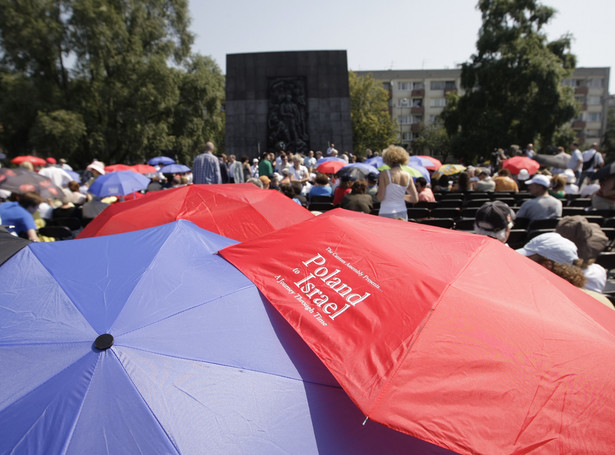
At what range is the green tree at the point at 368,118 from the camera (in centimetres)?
4894

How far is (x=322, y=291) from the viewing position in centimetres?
182

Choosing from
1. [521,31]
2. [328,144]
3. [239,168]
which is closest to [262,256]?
[239,168]

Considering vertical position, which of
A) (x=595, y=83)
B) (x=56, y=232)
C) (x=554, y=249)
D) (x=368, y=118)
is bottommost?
(x=56, y=232)

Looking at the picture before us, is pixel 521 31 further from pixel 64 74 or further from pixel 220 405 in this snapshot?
pixel 220 405

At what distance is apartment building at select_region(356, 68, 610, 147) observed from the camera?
232ft

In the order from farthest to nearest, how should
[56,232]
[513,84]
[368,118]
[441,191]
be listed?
[368,118], [513,84], [441,191], [56,232]

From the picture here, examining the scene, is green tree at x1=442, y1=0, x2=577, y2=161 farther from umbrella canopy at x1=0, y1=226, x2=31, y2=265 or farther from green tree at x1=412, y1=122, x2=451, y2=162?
umbrella canopy at x1=0, y1=226, x2=31, y2=265

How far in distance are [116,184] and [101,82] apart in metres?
22.4

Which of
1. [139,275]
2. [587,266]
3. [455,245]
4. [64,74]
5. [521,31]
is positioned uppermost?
[521,31]

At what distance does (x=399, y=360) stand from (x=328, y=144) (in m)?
22.8

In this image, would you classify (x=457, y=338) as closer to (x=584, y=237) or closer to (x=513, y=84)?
(x=584, y=237)

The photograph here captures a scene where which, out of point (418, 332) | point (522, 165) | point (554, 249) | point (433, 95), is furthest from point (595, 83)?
point (418, 332)

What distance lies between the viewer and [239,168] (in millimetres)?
13891

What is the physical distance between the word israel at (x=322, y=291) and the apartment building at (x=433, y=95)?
72.4m
